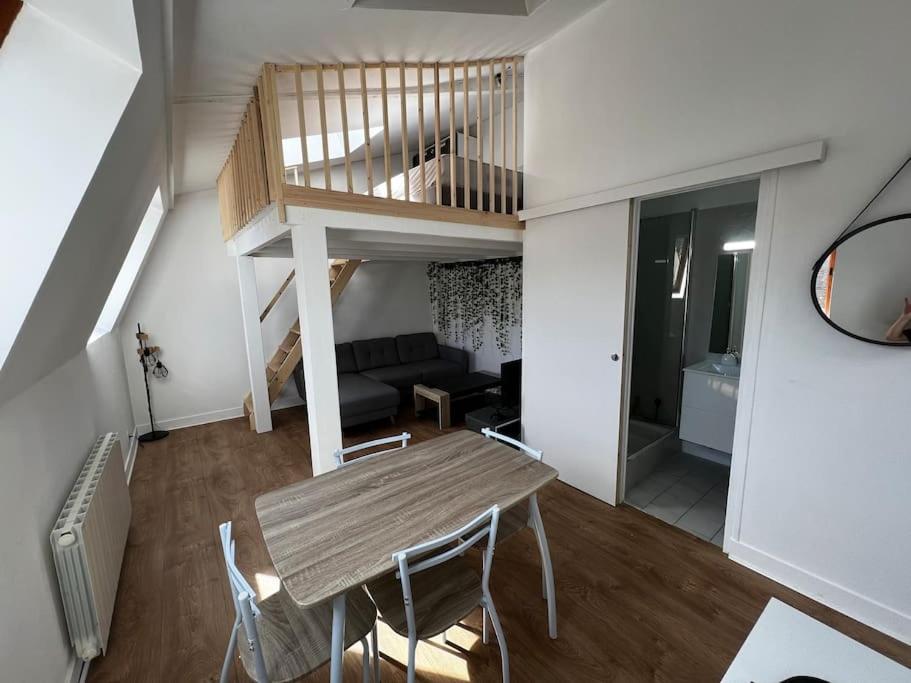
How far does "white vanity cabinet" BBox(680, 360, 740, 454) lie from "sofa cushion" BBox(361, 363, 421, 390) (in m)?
3.11

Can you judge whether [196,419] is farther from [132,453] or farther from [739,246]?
[739,246]

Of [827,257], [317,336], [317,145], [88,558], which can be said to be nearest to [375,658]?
[88,558]

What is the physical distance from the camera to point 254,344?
14.0 feet

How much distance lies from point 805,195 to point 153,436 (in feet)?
19.0

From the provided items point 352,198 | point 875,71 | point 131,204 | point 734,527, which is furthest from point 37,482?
point 875,71

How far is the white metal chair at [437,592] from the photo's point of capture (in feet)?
4.01

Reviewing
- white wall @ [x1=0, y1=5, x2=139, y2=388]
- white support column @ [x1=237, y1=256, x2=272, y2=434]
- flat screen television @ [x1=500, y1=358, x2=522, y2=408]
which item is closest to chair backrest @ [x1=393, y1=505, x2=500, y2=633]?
white wall @ [x1=0, y1=5, x2=139, y2=388]

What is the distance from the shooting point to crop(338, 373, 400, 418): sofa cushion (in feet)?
13.5

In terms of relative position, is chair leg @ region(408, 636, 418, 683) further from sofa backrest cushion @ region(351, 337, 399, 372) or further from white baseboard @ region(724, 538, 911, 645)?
sofa backrest cushion @ region(351, 337, 399, 372)

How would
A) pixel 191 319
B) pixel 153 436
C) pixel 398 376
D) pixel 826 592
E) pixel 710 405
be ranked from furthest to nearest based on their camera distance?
pixel 398 376 < pixel 191 319 < pixel 153 436 < pixel 710 405 < pixel 826 592

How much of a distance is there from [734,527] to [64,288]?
11.0 ft

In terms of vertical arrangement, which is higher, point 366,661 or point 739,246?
point 739,246

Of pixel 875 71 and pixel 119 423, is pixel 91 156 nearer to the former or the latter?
pixel 875 71

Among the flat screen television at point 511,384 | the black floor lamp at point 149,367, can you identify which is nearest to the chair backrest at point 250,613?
the flat screen television at point 511,384
